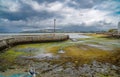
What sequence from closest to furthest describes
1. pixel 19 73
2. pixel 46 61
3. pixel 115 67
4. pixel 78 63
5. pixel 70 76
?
pixel 70 76
pixel 19 73
pixel 115 67
pixel 78 63
pixel 46 61

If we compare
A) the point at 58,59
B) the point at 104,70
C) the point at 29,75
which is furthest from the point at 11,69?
the point at 104,70

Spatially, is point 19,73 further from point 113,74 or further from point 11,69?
point 113,74

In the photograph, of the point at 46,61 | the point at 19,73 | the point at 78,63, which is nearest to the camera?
the point at 19,73

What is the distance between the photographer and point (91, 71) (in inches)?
627

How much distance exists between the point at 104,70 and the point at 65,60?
564 centimetres

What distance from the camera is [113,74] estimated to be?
49.3ft

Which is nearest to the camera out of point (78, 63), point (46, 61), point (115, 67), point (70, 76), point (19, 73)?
point (70, 76)

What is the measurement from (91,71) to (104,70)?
1528 mm

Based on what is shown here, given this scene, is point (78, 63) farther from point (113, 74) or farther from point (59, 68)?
point (113, 74)

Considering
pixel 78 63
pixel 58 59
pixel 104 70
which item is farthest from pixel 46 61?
pixel 104 70

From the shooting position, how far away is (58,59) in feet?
66.7

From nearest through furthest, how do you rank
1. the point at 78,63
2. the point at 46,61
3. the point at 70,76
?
1. the point at 70,76
2. the point at 78,63
3. the point at 46,61

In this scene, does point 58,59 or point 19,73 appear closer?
point 19,73

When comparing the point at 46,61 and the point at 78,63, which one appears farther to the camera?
the point at 46,61
